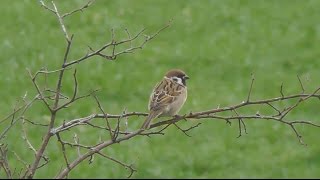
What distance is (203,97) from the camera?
36.8 ft

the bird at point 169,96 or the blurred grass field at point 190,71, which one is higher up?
the blurred grass field at point 190,71

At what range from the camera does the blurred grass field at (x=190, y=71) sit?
9898mm

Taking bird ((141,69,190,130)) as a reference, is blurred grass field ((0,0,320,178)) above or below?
above

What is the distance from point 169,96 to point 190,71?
5640 millimetres

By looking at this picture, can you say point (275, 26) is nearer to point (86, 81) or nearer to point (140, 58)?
point (140, 58)

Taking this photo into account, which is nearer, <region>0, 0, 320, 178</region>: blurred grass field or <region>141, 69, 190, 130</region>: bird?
<region>141, 69, 190, 130</region>: bird

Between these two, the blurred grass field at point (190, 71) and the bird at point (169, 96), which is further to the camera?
the blurred grass field at point (190, 71)

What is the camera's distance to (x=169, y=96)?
250 inches

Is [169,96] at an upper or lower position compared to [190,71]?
lower

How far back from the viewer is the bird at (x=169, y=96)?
611cm

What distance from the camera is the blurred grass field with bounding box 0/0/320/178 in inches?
390

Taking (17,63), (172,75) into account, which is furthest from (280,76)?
(172,75)

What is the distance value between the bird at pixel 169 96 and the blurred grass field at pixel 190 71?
315 centimetres

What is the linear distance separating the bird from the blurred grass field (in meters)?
3.15
